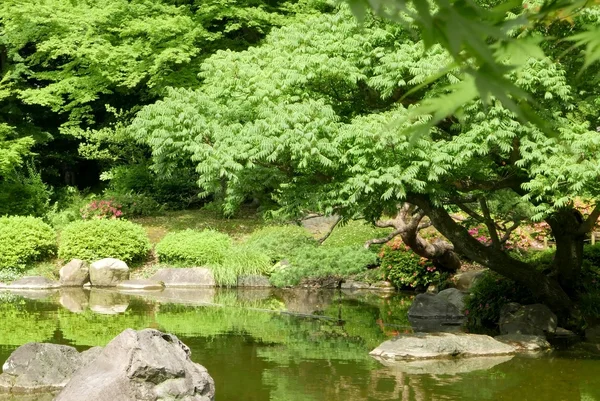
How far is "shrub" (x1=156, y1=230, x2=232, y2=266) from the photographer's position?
17.8 meters

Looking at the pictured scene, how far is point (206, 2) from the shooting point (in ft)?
71.4

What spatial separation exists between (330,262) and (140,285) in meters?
4.11

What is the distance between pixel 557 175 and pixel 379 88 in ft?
7.84

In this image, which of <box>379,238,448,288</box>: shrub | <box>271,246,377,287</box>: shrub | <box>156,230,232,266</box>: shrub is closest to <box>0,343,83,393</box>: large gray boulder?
<box>271,246,377,287</box>: shrub

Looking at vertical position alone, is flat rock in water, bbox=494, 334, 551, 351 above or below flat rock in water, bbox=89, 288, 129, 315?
above

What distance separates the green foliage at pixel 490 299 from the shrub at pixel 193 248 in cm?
701

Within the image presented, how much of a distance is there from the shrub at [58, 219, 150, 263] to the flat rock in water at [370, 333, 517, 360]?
9649 mm

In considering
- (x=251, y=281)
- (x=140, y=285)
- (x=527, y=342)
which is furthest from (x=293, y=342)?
(x=140, y=285)

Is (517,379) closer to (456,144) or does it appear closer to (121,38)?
(456,144)

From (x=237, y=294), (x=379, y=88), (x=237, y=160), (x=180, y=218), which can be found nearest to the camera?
(x=379, y=88)

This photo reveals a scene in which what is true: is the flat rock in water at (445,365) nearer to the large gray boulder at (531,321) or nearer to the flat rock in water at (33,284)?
the large gray boulder at (531,321)

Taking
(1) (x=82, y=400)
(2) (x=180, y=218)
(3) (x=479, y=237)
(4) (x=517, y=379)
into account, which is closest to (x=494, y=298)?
(4) (x=517, y=379)

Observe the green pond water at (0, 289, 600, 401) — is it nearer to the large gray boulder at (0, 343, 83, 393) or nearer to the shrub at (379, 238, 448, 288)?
the large gray boulder at (0, 343, 83, 393)

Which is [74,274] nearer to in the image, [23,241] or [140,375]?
[23,241]
